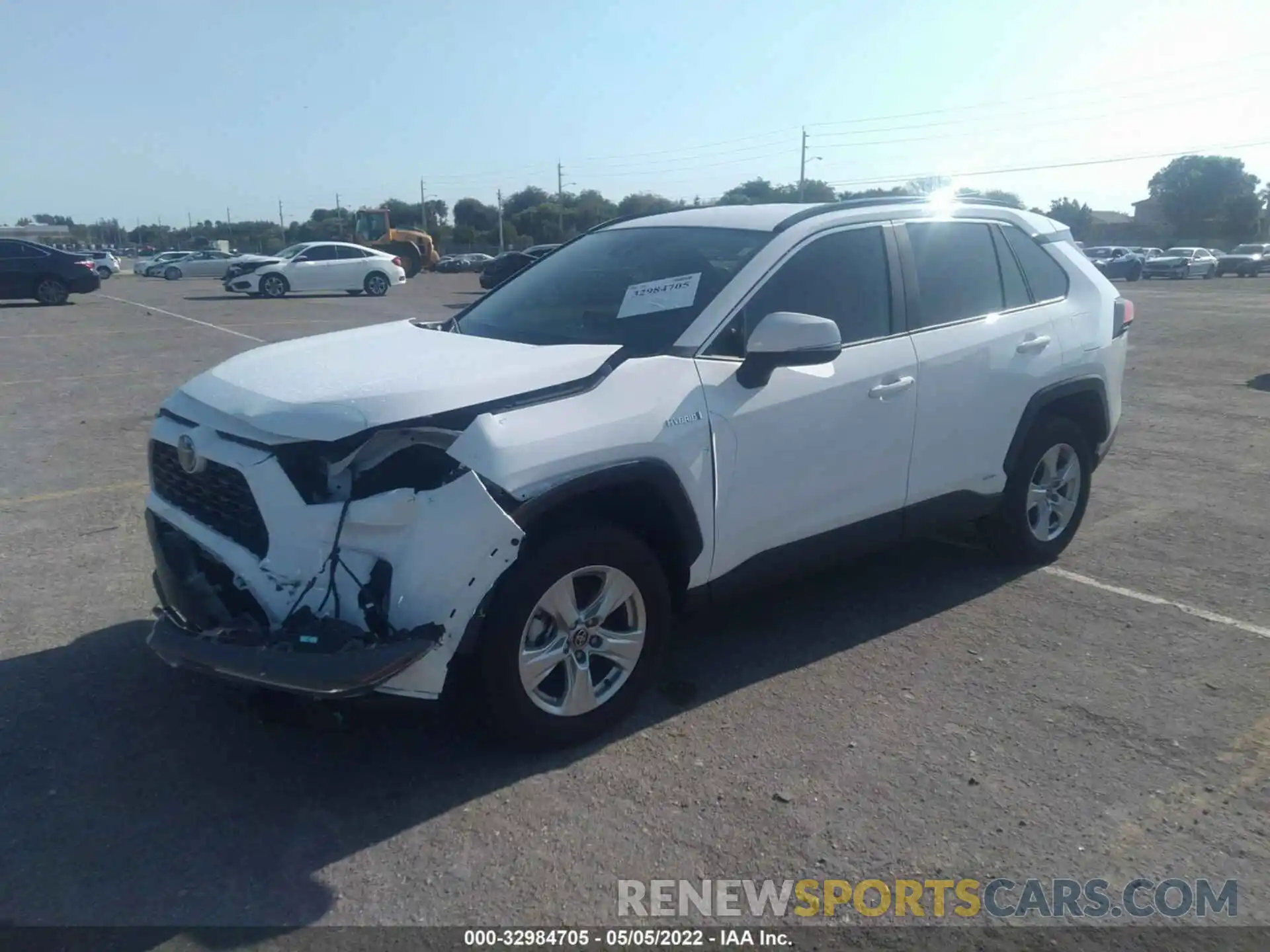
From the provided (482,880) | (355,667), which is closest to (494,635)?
(355,667)

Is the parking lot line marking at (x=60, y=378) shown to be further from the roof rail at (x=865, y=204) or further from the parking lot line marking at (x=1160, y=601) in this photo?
the parking lot line marking at (x=1160, y=601)

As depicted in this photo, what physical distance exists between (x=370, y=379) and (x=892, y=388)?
7.37 feet

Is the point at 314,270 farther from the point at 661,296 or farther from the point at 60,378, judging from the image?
the point at 661,296

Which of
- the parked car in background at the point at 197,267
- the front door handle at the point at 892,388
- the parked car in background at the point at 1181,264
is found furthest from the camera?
the parked car in background at the point at 197,267

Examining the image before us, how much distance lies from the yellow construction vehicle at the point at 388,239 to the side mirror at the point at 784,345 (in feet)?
134

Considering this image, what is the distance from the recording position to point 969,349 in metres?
4.89

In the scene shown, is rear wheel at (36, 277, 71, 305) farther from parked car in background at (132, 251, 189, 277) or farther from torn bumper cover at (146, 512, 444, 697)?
parked car in background at (132, 251, 189, 277)

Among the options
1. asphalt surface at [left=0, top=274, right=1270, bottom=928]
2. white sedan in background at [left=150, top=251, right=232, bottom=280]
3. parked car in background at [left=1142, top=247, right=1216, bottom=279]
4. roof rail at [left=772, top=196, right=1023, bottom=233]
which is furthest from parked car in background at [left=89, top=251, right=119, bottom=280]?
roof rail at [left=772, top=196, right=1023, bottom=233]

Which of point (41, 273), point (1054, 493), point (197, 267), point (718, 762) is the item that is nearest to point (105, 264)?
point (197, 267)

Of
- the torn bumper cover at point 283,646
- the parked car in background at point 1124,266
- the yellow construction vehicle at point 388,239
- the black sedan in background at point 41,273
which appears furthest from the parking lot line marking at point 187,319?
the parked car in background at point 1124,266

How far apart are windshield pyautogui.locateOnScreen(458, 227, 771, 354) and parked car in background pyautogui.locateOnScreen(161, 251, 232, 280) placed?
157 ft

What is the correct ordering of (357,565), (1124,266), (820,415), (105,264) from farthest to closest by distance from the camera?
(105,264), (1124,266), (820,415), (357,565)

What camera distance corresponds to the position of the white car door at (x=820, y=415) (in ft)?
13.1

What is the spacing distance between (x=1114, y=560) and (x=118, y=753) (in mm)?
4968
